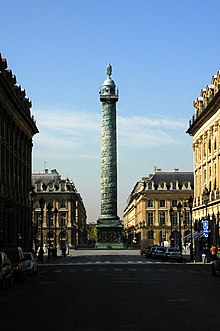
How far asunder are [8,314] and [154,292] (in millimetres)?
8902

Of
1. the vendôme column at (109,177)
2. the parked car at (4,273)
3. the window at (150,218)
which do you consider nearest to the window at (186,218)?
the window at (150,218)

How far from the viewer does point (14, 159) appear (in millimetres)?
84938

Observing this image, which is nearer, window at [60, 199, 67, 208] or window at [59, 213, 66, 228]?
window at [59, 213, 66, 228]

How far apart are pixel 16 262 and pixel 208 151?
184 ft

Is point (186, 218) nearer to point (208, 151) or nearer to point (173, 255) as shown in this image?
point (208, 151)

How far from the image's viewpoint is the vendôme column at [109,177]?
433ft

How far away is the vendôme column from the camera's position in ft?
433

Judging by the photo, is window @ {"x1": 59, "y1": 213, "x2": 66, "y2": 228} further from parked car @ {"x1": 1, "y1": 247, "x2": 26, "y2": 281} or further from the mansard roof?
parked car @ {"x1": 1, "y1": 247, "x2": 26, "y2": 281}

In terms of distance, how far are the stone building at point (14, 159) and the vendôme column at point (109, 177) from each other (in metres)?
27.2

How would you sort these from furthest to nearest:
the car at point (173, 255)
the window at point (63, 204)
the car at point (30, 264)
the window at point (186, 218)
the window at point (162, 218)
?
the window at point (63, 204)
the window at point (162, 218)
the window at point (186, 218)
the car at point (173, 255)
the car at point (30, 264)

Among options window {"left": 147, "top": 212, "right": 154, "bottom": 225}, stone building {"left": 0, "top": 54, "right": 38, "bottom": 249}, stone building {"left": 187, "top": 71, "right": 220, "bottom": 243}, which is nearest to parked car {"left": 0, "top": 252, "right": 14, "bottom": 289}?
stone building {"left": 0, "top": 54, "right": 38, "bottom": 249}

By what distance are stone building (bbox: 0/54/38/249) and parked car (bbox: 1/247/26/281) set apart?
83.0ft

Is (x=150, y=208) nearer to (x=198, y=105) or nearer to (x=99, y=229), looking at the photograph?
(x=99, y=229)

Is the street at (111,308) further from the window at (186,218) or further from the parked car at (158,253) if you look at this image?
the window at (186,218)
